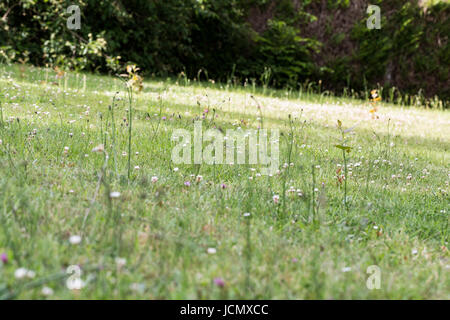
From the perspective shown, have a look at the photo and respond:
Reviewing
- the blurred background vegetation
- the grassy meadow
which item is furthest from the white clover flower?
the blurred background vegetation

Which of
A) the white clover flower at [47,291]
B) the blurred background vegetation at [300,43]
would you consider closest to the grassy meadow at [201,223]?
the white clover flower at [47,291]

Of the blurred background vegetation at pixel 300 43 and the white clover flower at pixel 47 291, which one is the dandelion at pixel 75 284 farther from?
the blurred background vegetation at pixel 300 43

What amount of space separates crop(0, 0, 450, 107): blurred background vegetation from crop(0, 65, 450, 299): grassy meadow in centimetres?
721

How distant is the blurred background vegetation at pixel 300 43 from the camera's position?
10.6 meters

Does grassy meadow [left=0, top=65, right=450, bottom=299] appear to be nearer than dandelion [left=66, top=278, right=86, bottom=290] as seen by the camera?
No

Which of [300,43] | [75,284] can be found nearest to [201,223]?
[75,284]

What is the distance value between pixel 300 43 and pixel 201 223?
10.8 meters

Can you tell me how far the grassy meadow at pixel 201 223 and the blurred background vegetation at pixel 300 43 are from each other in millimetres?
7208

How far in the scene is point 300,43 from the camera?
39.0ft

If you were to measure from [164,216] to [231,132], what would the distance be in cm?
234

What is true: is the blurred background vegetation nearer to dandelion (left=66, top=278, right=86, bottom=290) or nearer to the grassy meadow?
the grassy meadow

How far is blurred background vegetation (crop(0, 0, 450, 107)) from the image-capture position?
10609 mm

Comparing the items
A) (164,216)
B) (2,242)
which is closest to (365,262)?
(164,216)
